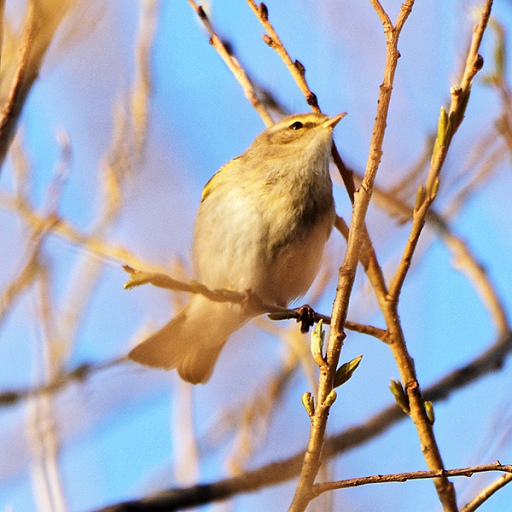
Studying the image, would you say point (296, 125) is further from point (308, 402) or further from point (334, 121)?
point (308, 402)

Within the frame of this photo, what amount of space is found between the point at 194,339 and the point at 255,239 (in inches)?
29.9

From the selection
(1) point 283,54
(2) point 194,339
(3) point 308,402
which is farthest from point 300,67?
(2) point 194,339

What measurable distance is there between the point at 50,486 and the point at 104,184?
1.54 m

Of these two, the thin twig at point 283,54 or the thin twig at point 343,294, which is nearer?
the thin twig at point 343,294

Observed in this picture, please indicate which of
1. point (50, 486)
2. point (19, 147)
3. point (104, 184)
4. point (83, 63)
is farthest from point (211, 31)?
point (50, 486)

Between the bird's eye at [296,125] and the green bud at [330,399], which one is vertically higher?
the bird's eye at [296,125]

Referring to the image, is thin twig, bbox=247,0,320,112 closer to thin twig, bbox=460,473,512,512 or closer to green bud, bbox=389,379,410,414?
green bud, bbox=389,379,410,414

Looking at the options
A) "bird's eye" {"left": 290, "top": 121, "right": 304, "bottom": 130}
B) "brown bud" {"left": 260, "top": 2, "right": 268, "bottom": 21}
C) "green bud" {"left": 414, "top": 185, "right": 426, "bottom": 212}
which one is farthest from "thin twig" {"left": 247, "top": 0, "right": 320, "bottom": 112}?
"bird's eye" {"left": 290, "top": 121, "right": 304, "bottom": 130}

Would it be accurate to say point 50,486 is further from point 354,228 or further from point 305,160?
point 305,160

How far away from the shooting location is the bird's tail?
3911 mm

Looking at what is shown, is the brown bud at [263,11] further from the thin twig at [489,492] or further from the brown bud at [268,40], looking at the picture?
the thin twig at [489,492]

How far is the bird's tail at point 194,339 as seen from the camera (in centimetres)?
391

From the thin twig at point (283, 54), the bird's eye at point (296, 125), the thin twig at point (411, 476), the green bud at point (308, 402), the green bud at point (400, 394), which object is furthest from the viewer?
the bird's eye at point (296, 125)

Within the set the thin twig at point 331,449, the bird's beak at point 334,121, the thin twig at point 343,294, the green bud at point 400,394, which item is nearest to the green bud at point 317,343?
the thin twig at point 343,294
